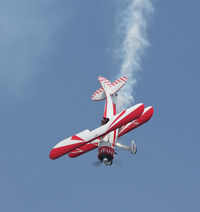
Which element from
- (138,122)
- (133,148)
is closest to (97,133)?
(133,148)

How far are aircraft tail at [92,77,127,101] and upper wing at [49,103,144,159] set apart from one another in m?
17.1

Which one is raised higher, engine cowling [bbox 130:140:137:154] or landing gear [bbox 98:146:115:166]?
engine cowling [bbox 130:140:137:154]

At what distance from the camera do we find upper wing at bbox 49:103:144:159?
149ft

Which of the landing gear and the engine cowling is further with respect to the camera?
the engine cowling

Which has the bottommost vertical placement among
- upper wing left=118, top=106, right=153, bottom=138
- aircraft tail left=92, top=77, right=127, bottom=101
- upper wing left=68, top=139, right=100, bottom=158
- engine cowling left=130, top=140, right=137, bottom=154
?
engine cowling left=130, top=140, right=137, bottom=154

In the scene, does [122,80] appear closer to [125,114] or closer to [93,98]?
[93,98]

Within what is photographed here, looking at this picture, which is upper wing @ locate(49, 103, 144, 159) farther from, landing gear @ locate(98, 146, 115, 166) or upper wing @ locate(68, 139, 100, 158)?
upper wing @ locate(68, 139, 100, 158)

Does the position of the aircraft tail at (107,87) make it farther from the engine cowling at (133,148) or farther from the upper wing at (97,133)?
the upper wing at (97,133)

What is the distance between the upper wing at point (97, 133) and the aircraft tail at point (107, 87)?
56.2ft

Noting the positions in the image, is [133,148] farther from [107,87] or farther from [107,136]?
[107,87]

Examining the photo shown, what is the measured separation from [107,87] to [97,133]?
749 inches

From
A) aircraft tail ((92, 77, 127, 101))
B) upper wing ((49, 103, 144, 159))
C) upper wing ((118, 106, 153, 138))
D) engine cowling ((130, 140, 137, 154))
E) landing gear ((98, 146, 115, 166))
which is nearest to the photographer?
upper wing ((49, 103, 144, 159))

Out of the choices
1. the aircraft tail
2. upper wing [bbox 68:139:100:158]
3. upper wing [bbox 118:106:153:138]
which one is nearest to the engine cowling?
upper wing [bbox 118:106:153:138]

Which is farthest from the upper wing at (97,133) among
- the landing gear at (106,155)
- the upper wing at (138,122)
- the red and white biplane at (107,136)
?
the upper wing at (138,122)
